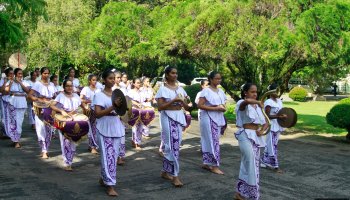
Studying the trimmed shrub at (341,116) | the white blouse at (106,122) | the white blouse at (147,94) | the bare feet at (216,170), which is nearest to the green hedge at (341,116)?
the trimmed shrub at (341,116)

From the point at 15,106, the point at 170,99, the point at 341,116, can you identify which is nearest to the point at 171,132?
the point at 170,99

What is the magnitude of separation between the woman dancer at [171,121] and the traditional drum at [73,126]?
5.32 ft

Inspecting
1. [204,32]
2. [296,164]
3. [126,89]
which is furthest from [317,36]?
[126,89]

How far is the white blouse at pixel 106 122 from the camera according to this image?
22.6 ft

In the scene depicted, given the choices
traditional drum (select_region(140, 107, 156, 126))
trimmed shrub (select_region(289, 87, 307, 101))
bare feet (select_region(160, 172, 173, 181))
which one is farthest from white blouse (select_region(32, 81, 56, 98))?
trimmed shrub (select_region(289, 87, 307, 101))

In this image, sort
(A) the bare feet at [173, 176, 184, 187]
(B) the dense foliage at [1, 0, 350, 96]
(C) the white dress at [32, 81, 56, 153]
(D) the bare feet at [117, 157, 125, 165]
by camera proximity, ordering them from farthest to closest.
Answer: (B) the dense foliage at [1, 0, 350, 96]
(C) the white dress at [32, 81, 56, 153]
(D) the bare feet at [117, 157, 125, 165]
(A) the bare feet at [173, 176, 184, 187]

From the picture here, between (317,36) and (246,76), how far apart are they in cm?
386

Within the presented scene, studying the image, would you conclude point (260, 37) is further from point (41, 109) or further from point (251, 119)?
point (251, 119)

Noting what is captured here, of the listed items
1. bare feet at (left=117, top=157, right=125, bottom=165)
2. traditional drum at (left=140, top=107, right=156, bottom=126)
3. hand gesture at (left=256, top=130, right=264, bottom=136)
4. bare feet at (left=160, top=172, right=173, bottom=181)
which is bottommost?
bare feet at (left=160, top=172, right=173, bottom=181)

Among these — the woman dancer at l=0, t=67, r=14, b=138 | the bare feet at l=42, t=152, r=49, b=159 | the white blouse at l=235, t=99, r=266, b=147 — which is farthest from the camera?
the woman dancer at l=0, t=67, r=14, b=138

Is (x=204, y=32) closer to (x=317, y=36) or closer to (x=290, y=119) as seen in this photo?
(x=317, y=36)

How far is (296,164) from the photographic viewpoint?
31.4 feet

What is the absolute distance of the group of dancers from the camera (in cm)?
651

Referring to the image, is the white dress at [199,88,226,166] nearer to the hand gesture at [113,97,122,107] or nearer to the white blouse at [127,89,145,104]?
the hand gesture at [113,97,122,107]
